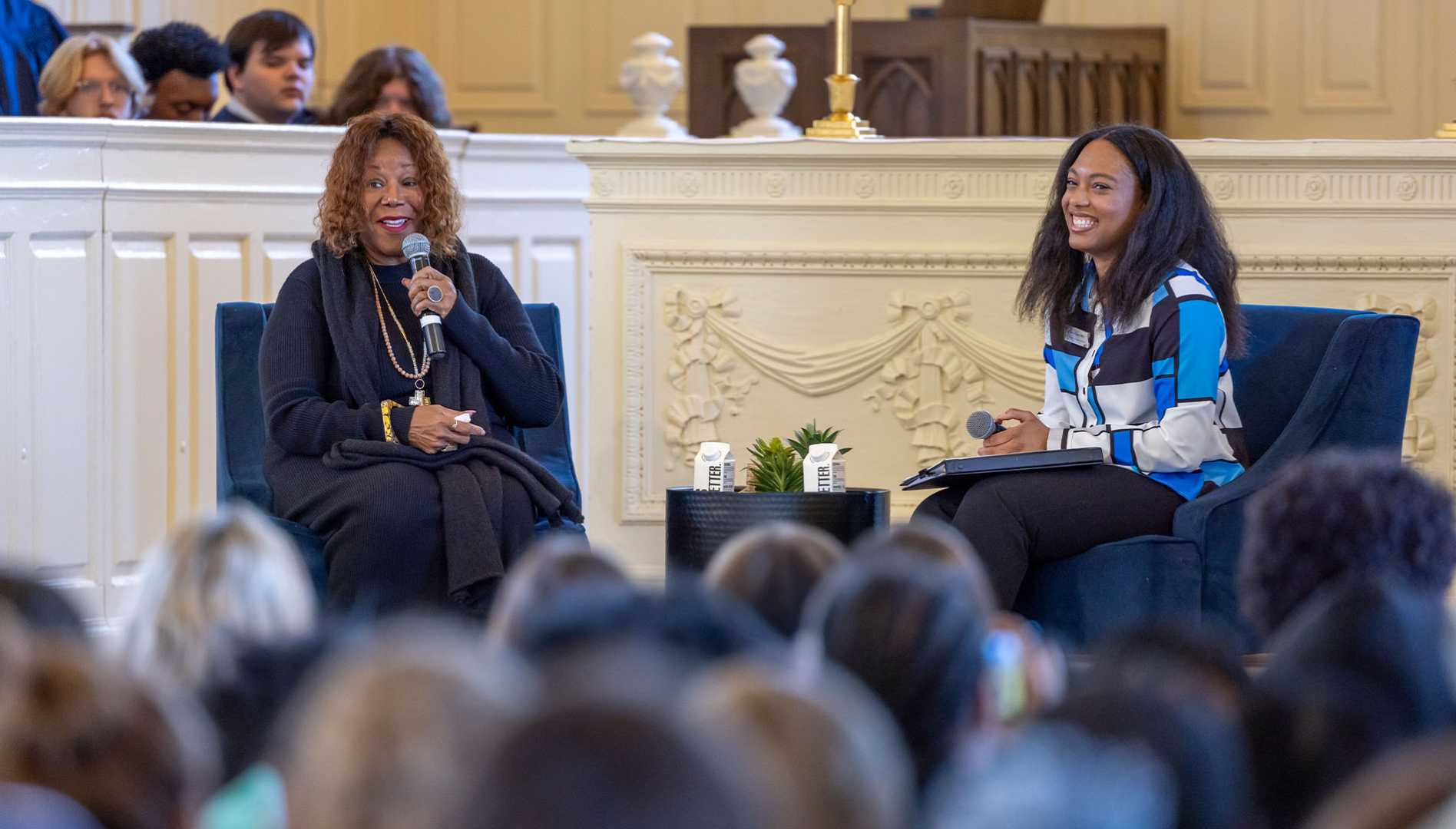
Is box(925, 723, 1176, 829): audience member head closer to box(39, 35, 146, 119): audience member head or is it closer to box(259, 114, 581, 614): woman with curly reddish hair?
box(259, 114, 581, 614): woman with curly reddish hair

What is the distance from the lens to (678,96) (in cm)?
748

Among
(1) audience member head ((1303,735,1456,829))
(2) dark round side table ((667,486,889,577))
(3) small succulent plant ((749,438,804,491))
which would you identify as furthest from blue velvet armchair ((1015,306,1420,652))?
(1) audience member head ((1303,735,1456,829))

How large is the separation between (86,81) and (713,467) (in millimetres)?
2281

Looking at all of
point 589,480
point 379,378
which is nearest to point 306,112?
point 589,480

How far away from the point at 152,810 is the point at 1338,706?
1.96 ft

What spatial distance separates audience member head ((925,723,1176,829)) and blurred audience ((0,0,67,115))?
4893mm

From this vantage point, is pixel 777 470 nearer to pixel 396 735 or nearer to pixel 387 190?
pixel 387 190

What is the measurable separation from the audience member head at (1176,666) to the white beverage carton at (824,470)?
1.98 metres

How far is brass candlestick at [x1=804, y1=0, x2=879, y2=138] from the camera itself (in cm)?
408

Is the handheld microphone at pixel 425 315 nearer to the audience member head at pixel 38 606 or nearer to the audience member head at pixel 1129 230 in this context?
the audience member head at pixel 1129 230

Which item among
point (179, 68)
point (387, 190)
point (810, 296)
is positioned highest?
point (179, 68)

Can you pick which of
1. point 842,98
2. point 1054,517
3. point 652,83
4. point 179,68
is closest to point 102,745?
point 1054,517

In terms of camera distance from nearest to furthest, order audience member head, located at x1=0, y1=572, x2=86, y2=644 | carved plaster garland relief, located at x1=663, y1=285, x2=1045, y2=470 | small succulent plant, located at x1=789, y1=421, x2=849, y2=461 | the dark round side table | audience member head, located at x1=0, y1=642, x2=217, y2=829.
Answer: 1. audience member head, located at x1=0, y1=642, x2=217, y2=829
2. audience member head, located at x1=0, y1=572, x2=86, y2=644
3. the dark round side table
4. small succulent plant, located at x1=789, y1=421, x2=849, y2=461
5. carved plaster garland relief, located at x1=663, y1=285, x2=1045, y2=470

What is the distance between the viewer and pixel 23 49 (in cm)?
530
